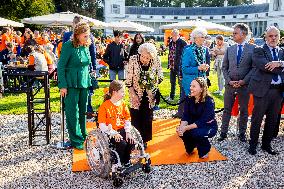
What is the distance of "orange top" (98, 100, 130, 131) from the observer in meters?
4.50

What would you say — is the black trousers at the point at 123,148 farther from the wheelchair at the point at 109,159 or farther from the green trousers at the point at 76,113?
the green trousers at the point at 76,113

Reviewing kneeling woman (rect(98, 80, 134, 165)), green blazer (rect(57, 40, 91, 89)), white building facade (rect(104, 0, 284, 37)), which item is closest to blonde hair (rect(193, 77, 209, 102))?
kneeling woman (rect(98, 80, 134, 165))

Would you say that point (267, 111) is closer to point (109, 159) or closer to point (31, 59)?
point (109, 159)

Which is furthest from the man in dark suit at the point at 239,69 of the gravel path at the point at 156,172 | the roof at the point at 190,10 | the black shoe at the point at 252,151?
the roof at the point at 190,10

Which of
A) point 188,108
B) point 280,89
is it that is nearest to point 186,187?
point 188,108

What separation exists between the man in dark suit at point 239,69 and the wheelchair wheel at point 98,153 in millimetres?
2681

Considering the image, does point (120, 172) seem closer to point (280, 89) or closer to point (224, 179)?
point (224, 179)

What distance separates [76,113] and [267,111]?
3.13 metres

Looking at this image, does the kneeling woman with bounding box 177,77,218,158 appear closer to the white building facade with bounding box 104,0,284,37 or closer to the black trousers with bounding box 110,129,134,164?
the black trousers with bounding box 110,129,134,164

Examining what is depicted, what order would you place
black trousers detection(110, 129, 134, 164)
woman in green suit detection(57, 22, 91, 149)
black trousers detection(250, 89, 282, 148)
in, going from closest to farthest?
black trousers detection(110, 129, 134, 164) < woman in green suit detection(57, 22, 91, 149) < black trousers detection(250, 89, 282, 148)

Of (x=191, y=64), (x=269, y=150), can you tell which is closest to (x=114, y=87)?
(x=191, y=64)

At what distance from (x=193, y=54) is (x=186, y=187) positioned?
2653mm

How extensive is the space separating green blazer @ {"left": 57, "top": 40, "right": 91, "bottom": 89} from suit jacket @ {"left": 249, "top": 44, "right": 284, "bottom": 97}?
2.72 m

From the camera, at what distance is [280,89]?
5.32 m
